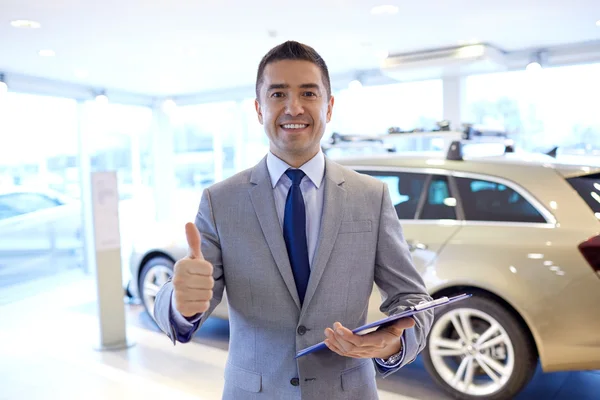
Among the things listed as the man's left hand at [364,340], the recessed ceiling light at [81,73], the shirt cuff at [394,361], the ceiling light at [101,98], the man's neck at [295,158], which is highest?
the recessed ceiling light at [81,73]

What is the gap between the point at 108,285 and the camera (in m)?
4.35

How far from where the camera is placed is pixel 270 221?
1.23 meters

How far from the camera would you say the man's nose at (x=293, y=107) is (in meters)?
1.21

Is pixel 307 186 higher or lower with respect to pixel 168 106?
lower

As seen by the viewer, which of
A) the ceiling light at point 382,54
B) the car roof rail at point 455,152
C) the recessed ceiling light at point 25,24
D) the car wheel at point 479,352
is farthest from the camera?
the ceiling light at point 382,54

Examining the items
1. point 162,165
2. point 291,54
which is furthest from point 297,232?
point 162,165

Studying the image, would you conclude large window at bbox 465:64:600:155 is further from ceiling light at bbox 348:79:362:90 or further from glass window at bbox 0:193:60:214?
glass window at bbox 0:193:60:214

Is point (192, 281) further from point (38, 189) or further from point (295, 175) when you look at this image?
point (38, 189)

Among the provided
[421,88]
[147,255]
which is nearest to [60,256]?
[147,255]

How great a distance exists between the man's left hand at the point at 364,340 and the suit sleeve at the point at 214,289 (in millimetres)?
294

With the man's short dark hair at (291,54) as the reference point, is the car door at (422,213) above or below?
below

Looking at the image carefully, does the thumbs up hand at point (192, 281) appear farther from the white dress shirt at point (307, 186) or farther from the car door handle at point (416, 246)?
the car door handle at point (416, 246)

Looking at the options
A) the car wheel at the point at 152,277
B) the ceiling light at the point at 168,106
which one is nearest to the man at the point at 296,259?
the car wheel at the point at 152,277

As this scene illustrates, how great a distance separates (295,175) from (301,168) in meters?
0.02
